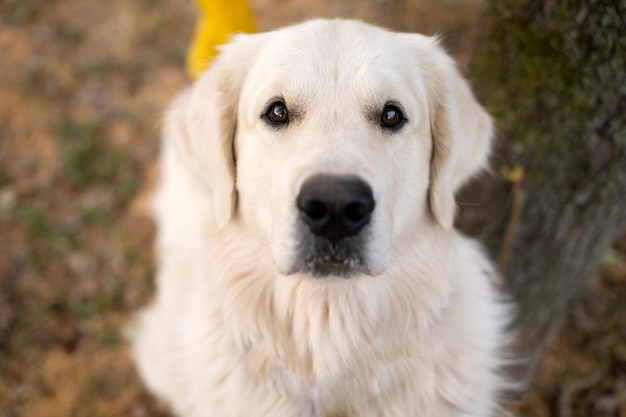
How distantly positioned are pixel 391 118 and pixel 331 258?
2.10 feet

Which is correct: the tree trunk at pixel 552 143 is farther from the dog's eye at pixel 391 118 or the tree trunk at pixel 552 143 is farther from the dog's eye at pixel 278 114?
the dog's eye at pixel 278 114

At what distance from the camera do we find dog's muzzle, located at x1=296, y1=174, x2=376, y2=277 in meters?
1.65

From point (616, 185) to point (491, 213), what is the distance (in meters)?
0.63

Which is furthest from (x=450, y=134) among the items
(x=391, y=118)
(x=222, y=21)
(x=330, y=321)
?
(x=222, y=21)

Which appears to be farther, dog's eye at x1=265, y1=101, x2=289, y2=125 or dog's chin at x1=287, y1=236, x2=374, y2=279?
dog's eye at x1=265, y1=101, x2=289, y2=125

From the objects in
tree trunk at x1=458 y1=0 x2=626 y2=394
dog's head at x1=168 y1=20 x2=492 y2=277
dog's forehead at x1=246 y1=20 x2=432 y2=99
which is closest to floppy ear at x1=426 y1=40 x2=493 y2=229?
dog's head at x1=168 y1=20 x2=492 y2=277

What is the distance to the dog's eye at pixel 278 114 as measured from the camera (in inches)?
80.9

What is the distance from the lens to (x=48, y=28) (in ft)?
17.1

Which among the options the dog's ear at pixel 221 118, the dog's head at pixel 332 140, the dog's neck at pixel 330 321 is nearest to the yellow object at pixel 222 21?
the dog's ear at pixel 221 118

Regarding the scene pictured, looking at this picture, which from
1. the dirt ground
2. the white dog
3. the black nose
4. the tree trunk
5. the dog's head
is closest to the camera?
the black nose

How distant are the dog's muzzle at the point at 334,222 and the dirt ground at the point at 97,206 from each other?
67.8 inches

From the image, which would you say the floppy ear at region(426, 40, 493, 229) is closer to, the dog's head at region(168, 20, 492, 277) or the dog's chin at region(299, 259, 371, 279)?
the dog's head at region(168, 20, 492, 277)

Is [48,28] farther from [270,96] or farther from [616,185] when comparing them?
[616,185]

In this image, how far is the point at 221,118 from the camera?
7.44 ft
